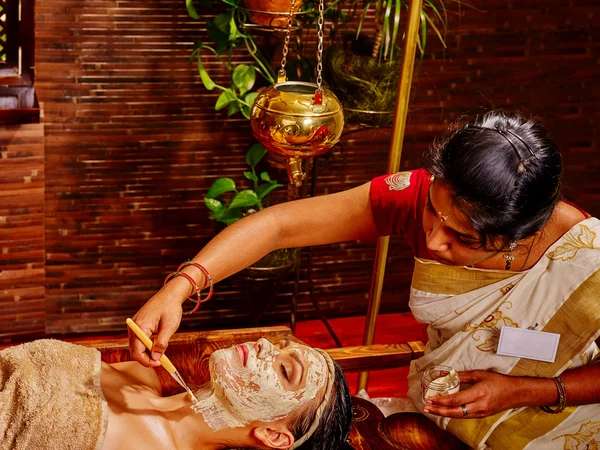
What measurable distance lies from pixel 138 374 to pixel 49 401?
0.32 meters

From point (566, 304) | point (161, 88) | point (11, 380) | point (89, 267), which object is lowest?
point (89, 267)

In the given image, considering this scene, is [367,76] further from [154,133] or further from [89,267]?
[89,267]

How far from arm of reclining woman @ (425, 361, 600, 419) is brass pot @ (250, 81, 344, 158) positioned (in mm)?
766

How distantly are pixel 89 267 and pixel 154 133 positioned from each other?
0.68 metres

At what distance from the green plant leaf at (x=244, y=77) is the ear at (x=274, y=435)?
1553 millimetres

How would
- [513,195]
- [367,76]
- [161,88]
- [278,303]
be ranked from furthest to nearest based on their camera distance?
[278,303], [161,88], [367,76], [513,195]

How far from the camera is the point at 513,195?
171cm

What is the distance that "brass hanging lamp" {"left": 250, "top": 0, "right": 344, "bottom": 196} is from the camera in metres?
2.11

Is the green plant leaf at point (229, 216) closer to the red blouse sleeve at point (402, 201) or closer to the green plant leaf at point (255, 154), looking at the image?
the green plant leaf at point (255, 154)

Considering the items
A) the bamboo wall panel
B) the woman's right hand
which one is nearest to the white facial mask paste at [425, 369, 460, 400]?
the woman's right hand

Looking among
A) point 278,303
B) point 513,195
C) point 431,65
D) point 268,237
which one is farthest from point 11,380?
point 431,65

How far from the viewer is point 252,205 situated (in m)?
3.27

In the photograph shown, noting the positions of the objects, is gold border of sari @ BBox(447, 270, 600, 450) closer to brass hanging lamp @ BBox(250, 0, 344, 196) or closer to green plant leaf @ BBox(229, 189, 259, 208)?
brass hanging lamp @ BBox(250, 0, 344, 196)

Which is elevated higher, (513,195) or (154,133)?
(513,195)
